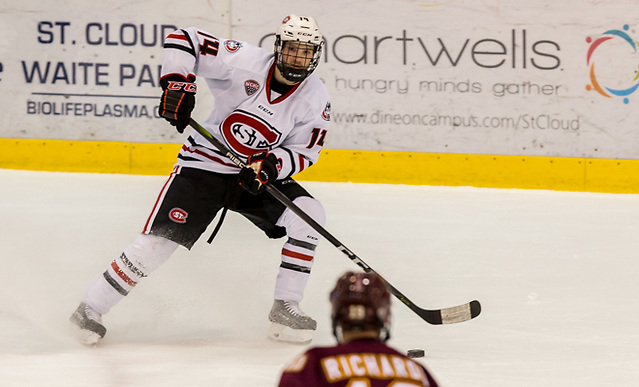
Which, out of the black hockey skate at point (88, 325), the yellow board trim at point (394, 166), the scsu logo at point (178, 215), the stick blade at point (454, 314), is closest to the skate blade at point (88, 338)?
the black hockey skate at point (88, 325)

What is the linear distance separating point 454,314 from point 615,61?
130 inches

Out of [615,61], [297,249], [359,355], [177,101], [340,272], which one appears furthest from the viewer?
[615,61]

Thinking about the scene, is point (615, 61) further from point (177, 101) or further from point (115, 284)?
point (115, 284)

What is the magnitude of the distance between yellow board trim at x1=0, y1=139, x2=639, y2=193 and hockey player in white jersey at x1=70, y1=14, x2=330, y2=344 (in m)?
2.67

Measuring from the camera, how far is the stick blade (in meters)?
3.04

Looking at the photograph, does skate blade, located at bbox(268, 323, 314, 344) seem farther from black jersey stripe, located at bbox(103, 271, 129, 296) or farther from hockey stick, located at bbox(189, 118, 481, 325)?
black jersey stripe, located at bbox(103, 271, 129, 296)

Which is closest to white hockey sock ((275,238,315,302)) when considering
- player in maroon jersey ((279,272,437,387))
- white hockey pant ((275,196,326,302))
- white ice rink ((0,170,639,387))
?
white hockey pant ((275,196,326,302))

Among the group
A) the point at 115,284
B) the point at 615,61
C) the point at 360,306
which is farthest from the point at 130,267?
the point at 615,61

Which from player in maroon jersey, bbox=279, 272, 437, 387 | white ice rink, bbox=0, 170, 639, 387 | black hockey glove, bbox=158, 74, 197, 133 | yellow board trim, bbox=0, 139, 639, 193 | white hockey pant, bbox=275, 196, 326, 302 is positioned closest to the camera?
player in maroon jersey, bbox=279, 272, 437, 387

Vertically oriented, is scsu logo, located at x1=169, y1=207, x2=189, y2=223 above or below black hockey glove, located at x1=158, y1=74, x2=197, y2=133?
below

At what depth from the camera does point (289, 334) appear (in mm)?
3207

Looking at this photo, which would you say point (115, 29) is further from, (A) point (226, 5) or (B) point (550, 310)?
(B) point (550, 310)

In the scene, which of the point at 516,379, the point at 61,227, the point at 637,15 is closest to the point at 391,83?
the point at 637,15

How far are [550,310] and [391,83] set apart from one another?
8.58 ft
